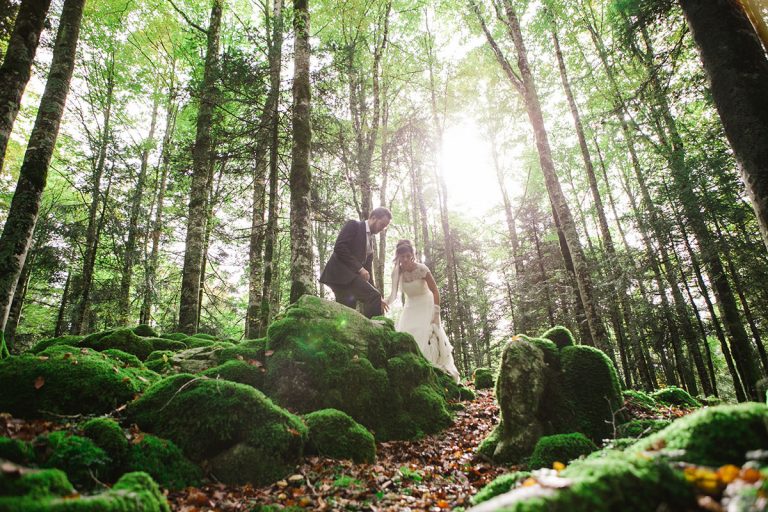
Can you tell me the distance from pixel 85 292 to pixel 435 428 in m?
12.8

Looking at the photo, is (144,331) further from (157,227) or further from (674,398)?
(674,398)

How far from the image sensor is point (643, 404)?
17.5ft

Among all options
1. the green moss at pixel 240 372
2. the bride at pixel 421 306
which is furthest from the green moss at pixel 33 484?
the bride at pixel 421 306

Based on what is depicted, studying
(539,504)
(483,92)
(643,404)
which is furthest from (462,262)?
(539,504)

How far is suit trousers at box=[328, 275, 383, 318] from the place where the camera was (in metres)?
7.45

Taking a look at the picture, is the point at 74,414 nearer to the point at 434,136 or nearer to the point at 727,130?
the point at 727,130

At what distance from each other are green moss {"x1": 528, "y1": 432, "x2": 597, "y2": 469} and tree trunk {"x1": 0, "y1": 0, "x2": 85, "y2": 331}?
6776mm

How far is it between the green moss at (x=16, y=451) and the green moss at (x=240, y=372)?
2221 millimetres

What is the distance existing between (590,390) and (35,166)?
884cm

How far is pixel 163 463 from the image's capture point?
3238mm

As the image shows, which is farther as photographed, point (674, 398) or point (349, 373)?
point (674, 398)

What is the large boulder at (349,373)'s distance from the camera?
16.5 feet

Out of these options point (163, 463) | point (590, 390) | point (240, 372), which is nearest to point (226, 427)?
point (163, 463)

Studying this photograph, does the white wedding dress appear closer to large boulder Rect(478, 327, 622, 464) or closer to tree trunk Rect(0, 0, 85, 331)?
large boulder Rect(478, 327, 622, 464)
